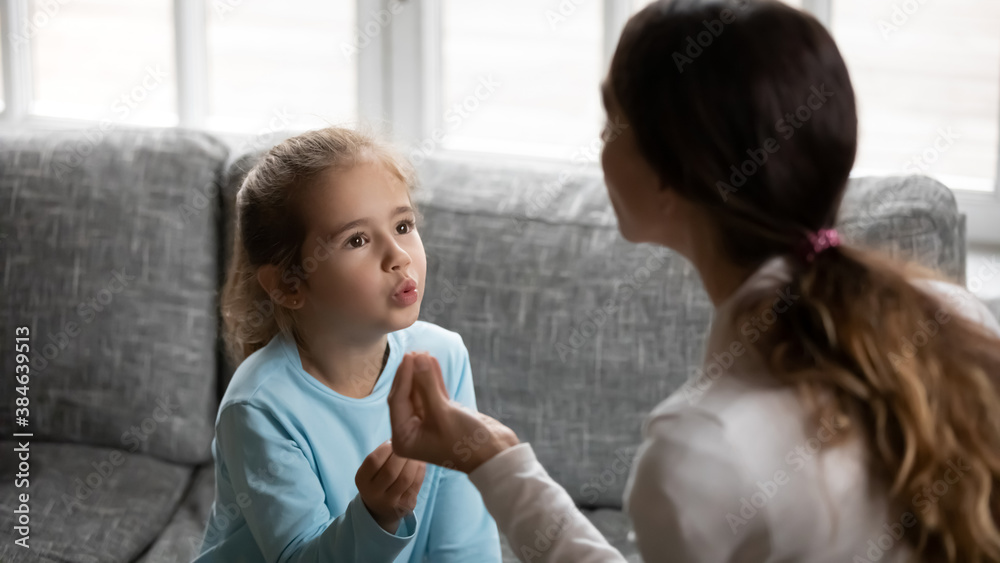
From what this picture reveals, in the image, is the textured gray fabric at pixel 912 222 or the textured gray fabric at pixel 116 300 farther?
the textured gray fabric at pixel 116 300

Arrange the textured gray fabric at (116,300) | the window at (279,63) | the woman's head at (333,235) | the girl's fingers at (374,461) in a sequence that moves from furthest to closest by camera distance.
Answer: the window at (279,63) → the textured gray fabric at (116,300) → the woman's head at (333,235) → the girl's fingers at (374,461)

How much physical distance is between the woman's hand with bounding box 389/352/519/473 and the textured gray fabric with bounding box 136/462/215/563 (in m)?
0.75

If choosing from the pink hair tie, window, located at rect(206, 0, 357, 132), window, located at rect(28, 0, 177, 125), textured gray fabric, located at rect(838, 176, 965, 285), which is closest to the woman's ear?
the pink hair tie

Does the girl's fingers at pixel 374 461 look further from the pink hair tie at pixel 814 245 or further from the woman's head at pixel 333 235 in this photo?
the pink hair tie at pixel 814 245

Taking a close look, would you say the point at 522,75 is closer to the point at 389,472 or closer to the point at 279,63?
the point at 279,63

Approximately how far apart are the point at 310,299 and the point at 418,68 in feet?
3.99

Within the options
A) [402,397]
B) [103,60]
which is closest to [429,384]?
[402,397]

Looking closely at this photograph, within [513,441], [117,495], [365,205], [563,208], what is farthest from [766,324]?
[117,495]

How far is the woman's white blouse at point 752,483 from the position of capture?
750mm

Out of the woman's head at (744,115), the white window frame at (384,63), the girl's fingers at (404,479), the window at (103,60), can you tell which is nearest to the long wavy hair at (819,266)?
the woman's head at (744,115)

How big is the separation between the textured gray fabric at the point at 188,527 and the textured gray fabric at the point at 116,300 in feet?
0.24

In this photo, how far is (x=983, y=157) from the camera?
206 centimetres

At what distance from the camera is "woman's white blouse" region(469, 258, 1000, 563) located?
75 centimetres

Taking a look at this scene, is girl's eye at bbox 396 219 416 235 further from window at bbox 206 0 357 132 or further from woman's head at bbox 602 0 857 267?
window at bbox 206 0 357 132
